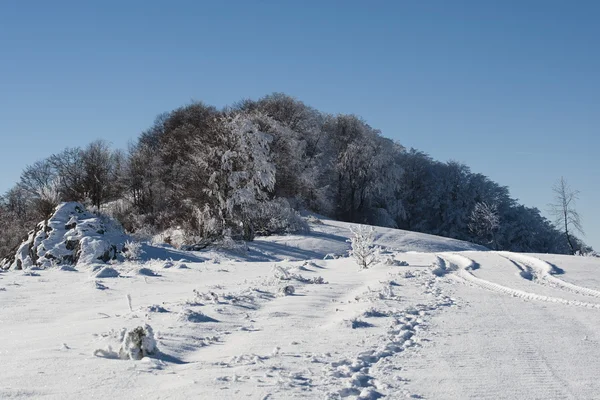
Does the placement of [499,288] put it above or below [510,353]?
above

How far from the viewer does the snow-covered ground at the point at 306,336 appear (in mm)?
4129

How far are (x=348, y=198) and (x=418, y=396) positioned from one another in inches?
1909

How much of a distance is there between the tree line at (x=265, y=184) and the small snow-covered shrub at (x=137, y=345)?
1558 centimetres

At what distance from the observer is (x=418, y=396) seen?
3957 millimetres

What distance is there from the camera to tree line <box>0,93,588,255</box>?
27.8 meters

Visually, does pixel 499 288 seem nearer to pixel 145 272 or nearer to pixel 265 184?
pixel 145 272

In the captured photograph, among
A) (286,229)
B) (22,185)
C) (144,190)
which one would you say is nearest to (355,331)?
(286,229)

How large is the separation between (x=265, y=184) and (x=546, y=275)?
17229 mm

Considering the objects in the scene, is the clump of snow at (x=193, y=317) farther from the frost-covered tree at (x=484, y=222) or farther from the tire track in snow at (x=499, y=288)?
the frost-covered tree at (x=484, y=222)

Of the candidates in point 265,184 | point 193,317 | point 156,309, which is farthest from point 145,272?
point 265,184

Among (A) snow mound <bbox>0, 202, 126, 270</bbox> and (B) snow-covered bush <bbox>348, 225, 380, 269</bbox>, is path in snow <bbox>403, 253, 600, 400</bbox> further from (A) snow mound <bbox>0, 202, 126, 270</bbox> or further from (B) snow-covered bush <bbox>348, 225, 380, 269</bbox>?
(A) snow mound <bbox>0, 202, 126, 270</bbox>

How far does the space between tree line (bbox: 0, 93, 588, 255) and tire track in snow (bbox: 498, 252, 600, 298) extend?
12606mm

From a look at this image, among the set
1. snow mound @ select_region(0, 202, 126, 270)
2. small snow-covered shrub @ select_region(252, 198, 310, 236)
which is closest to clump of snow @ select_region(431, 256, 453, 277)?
snow mound @ select_region(0, 202, 126, 270)

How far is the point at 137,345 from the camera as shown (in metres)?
4.82
